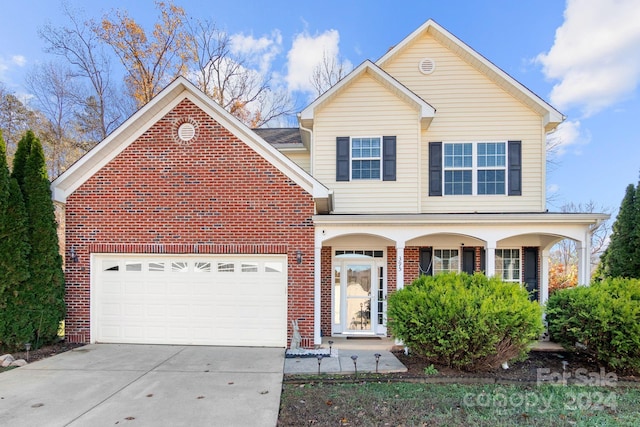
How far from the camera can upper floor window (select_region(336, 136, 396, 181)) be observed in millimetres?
9742

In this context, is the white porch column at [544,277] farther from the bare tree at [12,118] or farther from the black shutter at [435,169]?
the bare tree at [12,118]

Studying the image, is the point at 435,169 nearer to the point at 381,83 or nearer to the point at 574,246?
the point at 381,83

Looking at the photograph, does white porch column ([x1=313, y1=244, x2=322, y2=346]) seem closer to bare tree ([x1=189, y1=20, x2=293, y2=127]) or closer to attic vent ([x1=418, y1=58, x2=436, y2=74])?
attic vent ([x1=418, y1=58, x2=436, y2=74])

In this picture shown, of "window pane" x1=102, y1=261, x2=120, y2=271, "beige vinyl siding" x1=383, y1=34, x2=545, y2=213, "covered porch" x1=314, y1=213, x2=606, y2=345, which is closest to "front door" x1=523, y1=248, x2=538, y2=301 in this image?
→ "covered porch" x1=314, y1=213, x2=606, y2=345

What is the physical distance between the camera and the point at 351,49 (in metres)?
18.8

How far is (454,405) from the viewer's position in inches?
199

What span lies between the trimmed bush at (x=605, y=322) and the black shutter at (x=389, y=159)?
4.76 meters

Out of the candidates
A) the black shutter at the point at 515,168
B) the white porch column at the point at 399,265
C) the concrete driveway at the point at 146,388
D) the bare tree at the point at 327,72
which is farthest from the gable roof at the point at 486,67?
the bare tree at the point at 327,72

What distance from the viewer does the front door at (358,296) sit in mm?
9516

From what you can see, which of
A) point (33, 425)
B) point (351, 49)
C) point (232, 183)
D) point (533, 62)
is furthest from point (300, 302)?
point (533, 62)

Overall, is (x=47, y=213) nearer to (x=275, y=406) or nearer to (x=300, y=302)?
(x=300, y=302)

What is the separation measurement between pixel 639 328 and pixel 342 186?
663 cm

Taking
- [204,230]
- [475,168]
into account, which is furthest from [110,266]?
[475,168]

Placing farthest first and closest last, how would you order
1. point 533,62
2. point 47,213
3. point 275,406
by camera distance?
point 533,62 → point 47,213 → point 275,406
